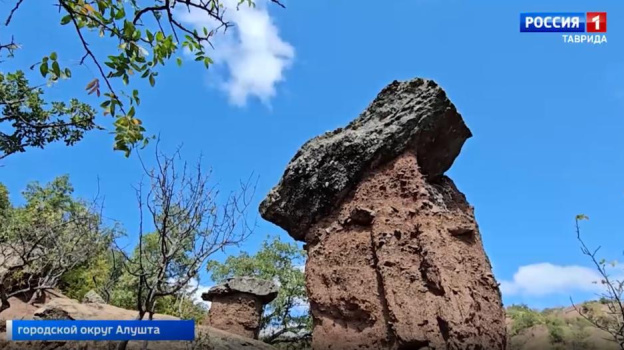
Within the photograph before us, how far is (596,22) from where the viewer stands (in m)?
7.81

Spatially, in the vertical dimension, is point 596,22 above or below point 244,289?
above

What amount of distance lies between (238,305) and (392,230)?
29.5 ft

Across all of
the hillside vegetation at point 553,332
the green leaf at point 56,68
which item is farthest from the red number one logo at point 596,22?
the hillside vegetation at point 553,332

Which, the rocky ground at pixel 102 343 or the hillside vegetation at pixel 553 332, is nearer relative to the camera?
the rocky ground at pixel 102 343

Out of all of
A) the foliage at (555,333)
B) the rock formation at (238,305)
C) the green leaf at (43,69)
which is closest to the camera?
the green leaf at (43,69)

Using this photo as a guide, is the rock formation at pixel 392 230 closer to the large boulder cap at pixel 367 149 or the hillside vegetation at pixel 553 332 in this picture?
the large boulder cap at pixel 367 149

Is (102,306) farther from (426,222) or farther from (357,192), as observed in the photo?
(426,222)

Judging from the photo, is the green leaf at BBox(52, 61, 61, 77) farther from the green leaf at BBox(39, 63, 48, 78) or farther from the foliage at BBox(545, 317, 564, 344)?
the foliage at BBox(545, 317, 564, 344)

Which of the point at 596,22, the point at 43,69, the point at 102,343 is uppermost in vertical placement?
the point at 596,22

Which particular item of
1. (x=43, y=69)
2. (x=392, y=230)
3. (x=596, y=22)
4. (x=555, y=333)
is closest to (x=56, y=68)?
(x=43, y=69)

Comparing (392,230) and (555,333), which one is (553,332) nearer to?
(555,333)

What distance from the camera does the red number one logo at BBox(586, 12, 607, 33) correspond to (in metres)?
7.71

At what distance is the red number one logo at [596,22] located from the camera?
771 centimetres

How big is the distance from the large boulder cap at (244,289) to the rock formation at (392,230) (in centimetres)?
728
